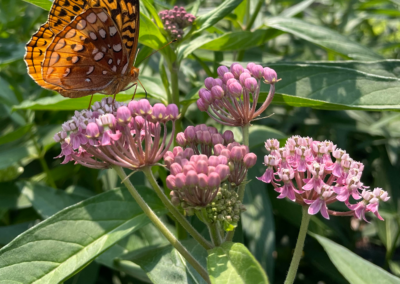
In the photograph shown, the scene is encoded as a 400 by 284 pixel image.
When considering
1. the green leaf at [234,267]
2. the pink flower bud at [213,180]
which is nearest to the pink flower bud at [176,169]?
the pink flower bud at [213,180]

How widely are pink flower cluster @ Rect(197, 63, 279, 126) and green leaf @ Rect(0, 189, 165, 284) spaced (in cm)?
76

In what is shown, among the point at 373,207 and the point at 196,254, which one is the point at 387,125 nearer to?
the point at 373,207

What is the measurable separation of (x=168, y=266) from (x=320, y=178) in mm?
966

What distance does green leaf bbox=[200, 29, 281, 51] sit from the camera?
9.00 feet

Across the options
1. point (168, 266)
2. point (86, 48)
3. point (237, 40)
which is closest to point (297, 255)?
point (168, 266)

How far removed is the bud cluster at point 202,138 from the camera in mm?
2039

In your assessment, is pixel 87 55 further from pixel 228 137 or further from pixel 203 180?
pixel 203 180

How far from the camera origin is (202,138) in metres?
2.04

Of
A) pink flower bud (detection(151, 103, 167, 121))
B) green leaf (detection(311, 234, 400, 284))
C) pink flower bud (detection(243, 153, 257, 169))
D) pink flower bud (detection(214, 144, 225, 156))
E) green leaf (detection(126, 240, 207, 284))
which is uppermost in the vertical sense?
pink flower bud (detection(151, 103, 167, 121))

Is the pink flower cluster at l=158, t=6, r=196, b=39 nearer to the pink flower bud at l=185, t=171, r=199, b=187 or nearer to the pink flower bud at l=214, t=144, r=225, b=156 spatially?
the pink flower bud at l=214, t=144, r=225, b=156

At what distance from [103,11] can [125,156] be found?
97 centimetres

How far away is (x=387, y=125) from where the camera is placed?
4.22 m

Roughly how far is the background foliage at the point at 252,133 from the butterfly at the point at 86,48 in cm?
15

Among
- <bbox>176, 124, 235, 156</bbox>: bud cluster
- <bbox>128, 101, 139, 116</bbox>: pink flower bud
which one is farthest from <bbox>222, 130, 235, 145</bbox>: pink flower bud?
<bbox>128, 101, 139, 116</bbox>: pink flower bud
